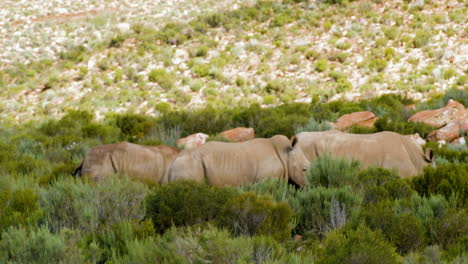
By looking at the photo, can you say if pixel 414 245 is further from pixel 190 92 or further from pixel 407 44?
pixel 407 44

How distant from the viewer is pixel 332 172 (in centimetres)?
665

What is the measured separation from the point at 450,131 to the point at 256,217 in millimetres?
7999

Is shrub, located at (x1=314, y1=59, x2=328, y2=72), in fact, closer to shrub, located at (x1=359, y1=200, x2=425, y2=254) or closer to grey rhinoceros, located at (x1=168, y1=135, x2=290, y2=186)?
grey rhinoceros, located at (x1=168, y1=135, x2=290, y2=186)

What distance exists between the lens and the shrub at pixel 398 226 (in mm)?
4747

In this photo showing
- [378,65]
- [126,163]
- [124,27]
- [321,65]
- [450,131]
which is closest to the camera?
[126,163]

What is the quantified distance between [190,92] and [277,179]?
700 inches

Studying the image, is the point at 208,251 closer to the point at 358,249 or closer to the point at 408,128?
the point at 358,249

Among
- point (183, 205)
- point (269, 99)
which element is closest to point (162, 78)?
point (269, 99)

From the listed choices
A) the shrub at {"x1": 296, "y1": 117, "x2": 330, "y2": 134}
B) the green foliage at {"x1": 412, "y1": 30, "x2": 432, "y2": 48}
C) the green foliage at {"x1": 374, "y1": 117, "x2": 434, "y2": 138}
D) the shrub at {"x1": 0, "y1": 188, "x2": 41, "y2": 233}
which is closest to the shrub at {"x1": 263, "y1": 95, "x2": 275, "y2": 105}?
the green foliage at {"x1": 412, "y1": 30, "x2": 432, "y2": 48}

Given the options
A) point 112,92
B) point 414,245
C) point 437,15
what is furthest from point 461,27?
point 414,245

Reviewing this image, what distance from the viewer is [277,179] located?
662 centimetres

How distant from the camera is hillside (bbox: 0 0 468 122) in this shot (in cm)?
2252

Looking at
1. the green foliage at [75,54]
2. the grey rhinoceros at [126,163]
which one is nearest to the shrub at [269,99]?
the green foliage at [75,54]

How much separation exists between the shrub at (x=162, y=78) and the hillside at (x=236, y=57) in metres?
0.05
